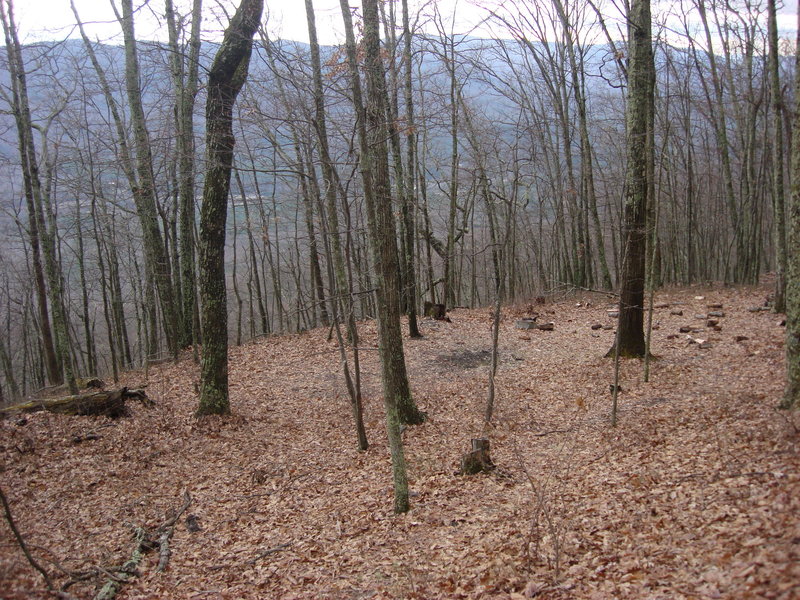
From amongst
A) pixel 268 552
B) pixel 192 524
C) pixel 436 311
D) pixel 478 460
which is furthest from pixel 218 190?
pixel 436 311

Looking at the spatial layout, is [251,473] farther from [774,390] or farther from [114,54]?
[114,54]

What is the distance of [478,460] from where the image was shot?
20.3 ft

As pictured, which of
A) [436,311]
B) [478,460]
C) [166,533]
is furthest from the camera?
[436,311]

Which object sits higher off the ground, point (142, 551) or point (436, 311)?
point (436, 311)

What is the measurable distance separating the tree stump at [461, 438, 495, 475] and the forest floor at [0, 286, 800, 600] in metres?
0.11

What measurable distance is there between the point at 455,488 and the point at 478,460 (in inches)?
18.7

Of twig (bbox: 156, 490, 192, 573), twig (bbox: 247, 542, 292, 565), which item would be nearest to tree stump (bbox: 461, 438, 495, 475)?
twig (bbox: 247, 542, 292, 565)

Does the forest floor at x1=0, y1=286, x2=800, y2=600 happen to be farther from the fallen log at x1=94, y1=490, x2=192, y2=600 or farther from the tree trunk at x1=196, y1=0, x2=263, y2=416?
the tree trunk at x1=196, y1=0, x2=263, y2=416

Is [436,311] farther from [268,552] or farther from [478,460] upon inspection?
[268,552]

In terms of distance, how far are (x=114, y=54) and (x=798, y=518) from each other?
17963 mm

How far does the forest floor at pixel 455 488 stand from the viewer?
3645mm

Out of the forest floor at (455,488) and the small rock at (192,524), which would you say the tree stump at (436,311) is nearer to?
the forest floor at (455,488)

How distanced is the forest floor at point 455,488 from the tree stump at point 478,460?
11 centimetres

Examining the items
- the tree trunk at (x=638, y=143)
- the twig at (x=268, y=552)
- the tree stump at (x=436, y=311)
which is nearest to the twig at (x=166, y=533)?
the twig at (x=268, y=552)
